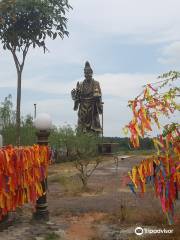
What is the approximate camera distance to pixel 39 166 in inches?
376

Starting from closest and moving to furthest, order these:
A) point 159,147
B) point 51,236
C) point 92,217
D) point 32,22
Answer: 1. point 159,147
2. point 51,236
3. point 92,217
4. point 32,22

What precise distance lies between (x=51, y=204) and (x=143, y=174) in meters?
6.95

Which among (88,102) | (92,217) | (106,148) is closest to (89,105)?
(88,102)

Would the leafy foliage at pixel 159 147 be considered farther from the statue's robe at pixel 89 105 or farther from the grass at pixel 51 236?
the statue's robe at pixel 89 105

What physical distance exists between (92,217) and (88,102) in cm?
2080

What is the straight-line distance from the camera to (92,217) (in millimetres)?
10227

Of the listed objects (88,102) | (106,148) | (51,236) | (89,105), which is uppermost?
(88,102)

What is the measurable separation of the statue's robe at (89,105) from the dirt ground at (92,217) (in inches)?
641

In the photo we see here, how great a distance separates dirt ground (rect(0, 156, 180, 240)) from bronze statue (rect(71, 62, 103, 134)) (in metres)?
16.3

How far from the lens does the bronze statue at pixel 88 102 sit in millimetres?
30516

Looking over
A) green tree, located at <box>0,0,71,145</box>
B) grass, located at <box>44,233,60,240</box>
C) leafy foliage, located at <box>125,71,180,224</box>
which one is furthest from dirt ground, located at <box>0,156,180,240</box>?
green tree, located at <box>0,0,71,145</box>

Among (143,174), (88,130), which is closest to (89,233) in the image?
(143,174)

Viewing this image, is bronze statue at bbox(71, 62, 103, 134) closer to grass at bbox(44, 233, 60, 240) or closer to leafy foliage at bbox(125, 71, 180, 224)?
grass at bbox(44, 233, 60, 240)

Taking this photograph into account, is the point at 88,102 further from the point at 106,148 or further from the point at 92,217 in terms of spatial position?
the point at 92,217
